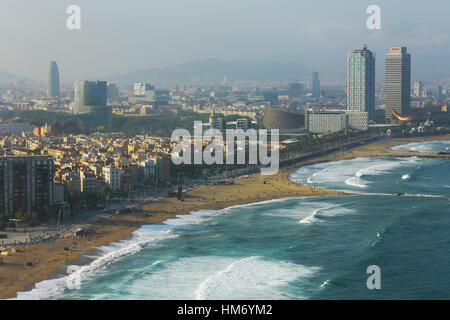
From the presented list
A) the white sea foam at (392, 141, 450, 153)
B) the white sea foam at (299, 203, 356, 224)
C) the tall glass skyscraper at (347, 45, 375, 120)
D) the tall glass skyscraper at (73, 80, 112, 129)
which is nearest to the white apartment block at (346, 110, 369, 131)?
the tall glass skyscraper at (347, 45, 375, 120)

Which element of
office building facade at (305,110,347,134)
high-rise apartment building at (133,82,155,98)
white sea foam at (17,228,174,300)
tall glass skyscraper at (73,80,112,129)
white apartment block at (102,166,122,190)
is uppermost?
high-rise apartment building at (133,82,155,98)

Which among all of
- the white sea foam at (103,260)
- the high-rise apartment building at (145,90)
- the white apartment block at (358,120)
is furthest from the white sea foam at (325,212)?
the high-rise apartment building at (145,90)

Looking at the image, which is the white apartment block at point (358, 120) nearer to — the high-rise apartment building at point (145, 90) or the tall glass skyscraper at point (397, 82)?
the tall glass skyscraper at point (397, 82)

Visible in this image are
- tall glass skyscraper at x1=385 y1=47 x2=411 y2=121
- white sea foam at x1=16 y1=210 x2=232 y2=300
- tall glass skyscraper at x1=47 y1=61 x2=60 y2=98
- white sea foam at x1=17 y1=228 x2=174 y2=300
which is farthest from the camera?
tall glass skyscraper at x1=47 y1=61 x2=60 y2=98

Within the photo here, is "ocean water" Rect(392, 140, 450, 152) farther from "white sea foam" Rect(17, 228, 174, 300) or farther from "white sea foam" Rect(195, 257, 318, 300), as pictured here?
"white sea foam" Rect(195, 257, 318, 300)
